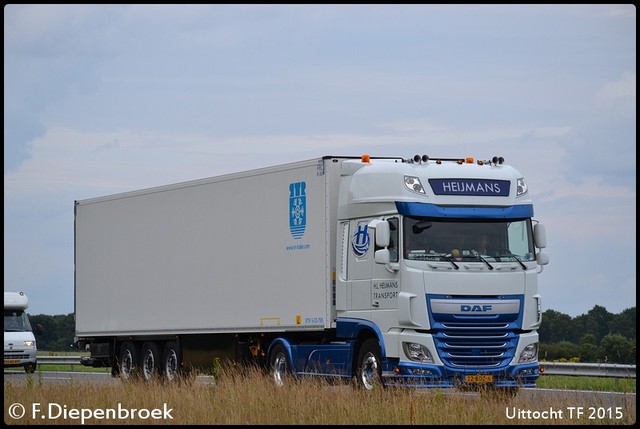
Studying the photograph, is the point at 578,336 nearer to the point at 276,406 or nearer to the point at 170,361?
the point at 170,361

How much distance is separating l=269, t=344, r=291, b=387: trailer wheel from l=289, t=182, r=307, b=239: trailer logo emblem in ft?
7.29

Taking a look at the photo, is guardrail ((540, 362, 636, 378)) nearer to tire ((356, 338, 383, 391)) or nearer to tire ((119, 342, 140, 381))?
tire ((356, 338, 383, 391))

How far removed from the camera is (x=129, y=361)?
2923 centimetres

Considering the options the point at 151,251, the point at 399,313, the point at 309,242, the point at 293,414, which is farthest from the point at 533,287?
the point at 151,251

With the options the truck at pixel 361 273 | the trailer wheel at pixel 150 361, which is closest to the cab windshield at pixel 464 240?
the truck at pixel 361 273

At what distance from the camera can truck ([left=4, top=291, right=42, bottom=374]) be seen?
37.0 m

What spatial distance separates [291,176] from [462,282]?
14.4 feet

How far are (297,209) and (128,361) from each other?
27.1 feet

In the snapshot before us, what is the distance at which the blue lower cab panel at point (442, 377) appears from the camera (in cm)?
2006

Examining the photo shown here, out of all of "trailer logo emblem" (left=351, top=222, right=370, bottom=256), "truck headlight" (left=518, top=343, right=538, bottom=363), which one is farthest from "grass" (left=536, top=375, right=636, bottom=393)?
"trailer logo emblem" (left=351, top=222, right=370, bottom=256)

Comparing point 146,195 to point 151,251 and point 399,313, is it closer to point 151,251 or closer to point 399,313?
point 151,251

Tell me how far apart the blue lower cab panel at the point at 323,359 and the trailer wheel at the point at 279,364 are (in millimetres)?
381

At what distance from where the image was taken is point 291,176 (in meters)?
23.2

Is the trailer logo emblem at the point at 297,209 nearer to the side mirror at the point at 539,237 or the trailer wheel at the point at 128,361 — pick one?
the side mirror at the point at 539,237
